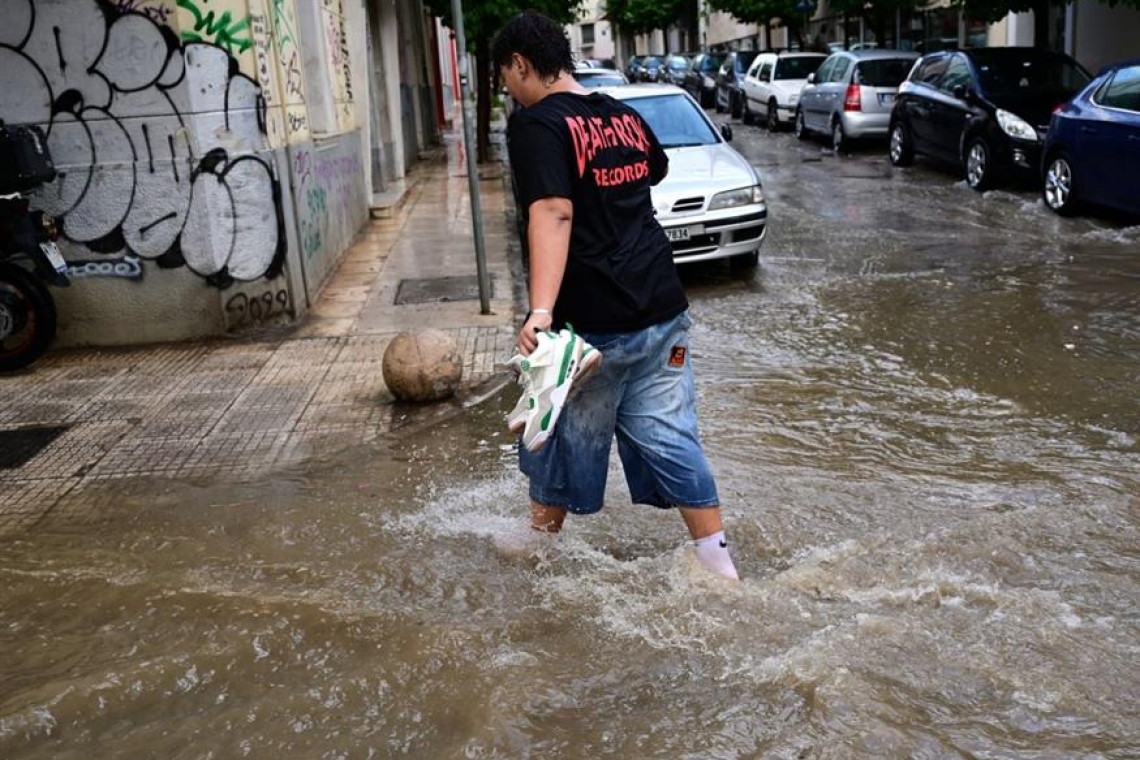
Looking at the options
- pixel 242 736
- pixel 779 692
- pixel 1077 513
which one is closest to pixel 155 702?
pixel 242 736

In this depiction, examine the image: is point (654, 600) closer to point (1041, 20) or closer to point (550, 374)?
point (550, 374)

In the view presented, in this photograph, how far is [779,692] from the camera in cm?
322

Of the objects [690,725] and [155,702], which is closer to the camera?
[690,725]

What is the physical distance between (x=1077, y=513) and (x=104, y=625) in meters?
3.59

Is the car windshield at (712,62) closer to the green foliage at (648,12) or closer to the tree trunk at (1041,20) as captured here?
the tree trunk at (1041,20)

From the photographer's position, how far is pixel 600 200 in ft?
11.3

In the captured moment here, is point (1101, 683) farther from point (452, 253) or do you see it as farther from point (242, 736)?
point (452, 253)

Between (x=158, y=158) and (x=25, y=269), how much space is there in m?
1.07

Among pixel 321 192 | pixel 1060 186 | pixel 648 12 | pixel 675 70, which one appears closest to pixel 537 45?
pixel 321 192

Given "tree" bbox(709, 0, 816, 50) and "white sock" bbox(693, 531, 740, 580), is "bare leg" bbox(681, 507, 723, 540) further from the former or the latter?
"tree" bbox(709, 0, 816, 50)

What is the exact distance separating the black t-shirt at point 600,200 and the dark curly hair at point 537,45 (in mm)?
94

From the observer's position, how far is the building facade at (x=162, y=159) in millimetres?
7082

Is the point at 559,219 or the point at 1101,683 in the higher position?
the point at 559,219

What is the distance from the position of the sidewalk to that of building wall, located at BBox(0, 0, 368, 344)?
317 millimetres
